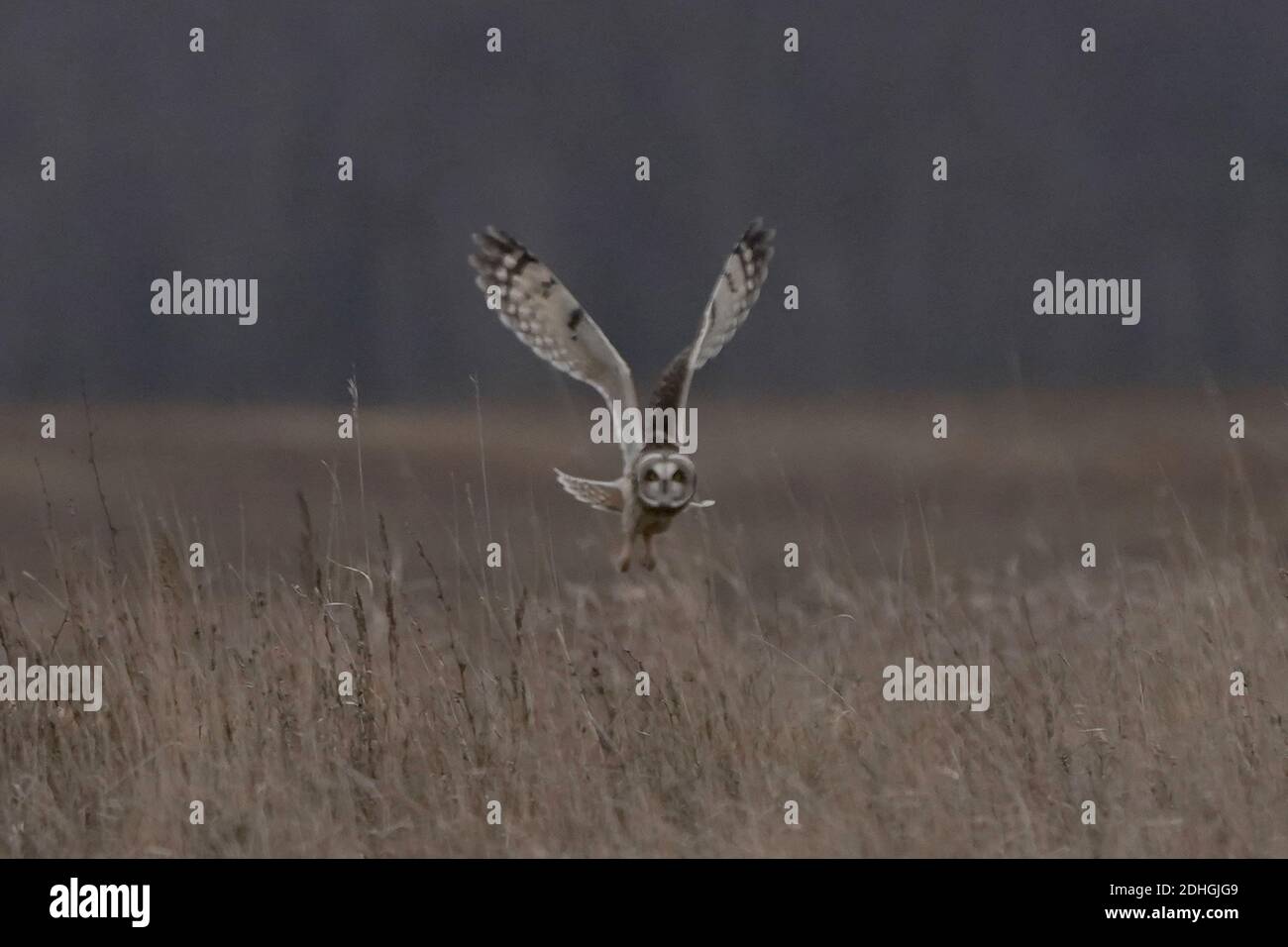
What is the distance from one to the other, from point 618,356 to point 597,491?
0.59 meters

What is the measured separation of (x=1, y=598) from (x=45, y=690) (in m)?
0.51

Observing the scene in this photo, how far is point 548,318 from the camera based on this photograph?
20.5 ft

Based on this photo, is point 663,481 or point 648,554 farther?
point 648,554

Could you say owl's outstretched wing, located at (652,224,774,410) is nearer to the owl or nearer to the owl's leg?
the owl

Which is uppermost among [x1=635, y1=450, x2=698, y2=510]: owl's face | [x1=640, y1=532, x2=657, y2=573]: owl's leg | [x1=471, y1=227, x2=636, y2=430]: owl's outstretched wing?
[x1=471, y1=227, x2=636, y2=430]: owl's outstretched wing

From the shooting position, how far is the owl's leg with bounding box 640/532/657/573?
6.19m

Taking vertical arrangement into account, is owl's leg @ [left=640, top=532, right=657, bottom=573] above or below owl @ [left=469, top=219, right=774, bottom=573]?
below

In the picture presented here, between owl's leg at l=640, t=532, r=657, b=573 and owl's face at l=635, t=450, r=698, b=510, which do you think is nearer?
owl's face at l=635, t=450, r=698, b=510

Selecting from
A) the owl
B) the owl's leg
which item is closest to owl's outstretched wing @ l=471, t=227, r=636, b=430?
the owl

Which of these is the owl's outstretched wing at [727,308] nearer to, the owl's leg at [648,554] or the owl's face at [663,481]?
the owl's face at [663,481]

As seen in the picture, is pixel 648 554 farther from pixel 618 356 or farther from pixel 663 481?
pixel 618 356

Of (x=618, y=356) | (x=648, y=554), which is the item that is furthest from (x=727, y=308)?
(x=648, y=554)
